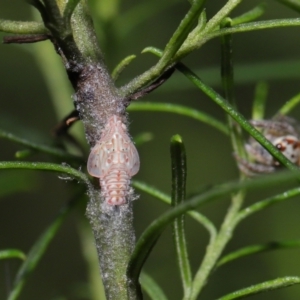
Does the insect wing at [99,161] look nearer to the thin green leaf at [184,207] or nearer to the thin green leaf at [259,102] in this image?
the thin green leaf at [184,207]

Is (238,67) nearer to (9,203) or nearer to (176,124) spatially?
(176,124)

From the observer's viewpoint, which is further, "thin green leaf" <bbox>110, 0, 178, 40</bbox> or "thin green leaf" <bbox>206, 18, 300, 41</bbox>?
"thin green leaf" <bbox>110, 0, 178, 40</bbox>

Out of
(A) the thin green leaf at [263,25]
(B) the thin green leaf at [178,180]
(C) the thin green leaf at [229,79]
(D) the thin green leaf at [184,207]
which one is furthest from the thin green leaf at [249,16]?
(D) the thin green leaf at [184,207]

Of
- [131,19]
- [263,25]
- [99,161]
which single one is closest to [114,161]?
[99,161]

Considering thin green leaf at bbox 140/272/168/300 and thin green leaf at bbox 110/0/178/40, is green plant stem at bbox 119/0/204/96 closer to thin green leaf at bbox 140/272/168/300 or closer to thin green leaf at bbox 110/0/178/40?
thin green leaf at bbox 140/272/168/300

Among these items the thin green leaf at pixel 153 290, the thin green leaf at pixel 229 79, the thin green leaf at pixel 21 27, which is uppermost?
the thin green leaf at pixel 229 79

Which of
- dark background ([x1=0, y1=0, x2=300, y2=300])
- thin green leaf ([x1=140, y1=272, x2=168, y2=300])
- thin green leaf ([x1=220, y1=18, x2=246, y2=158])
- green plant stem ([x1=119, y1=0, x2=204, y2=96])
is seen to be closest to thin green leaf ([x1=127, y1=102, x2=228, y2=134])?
→ thin green leaf ([x1=220, y1=18, x2=246, y2=158])

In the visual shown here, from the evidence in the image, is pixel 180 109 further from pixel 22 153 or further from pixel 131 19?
pixel 131 19
